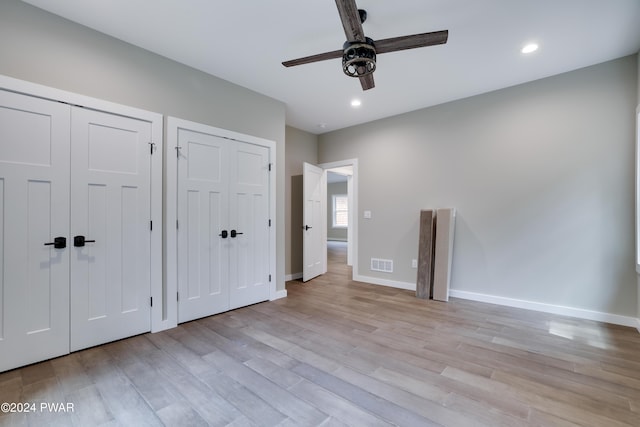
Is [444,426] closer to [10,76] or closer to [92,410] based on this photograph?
[92,410]

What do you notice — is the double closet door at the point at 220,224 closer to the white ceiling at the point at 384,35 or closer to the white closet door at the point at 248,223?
the white closet door at the point at 248,223

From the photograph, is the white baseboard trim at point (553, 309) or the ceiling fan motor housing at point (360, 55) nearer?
the ceiling fan motor housing at point (360, 55)

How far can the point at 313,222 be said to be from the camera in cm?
532

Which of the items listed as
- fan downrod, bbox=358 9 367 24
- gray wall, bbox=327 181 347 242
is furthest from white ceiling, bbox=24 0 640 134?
gray wall, bbox=327 181 347 242

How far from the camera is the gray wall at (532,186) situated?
10.2 feet

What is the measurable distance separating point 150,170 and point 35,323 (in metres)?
1.57

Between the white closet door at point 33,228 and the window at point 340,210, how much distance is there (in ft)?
35.2

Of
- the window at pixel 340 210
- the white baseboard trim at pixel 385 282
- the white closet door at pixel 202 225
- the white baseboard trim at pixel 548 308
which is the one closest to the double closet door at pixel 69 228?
the white closet door at pixel 202 225

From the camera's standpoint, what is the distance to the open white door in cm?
512

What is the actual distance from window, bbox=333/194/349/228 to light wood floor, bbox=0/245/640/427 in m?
9.51

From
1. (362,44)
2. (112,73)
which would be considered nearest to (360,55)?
(362,44)

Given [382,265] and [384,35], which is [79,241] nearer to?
[384,35]

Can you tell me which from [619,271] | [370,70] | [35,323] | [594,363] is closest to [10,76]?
[35,323]

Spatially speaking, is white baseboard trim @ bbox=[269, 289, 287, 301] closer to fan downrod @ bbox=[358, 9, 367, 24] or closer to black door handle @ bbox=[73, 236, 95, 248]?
black door handle @ bbox=[73, 236, 95, 248]
